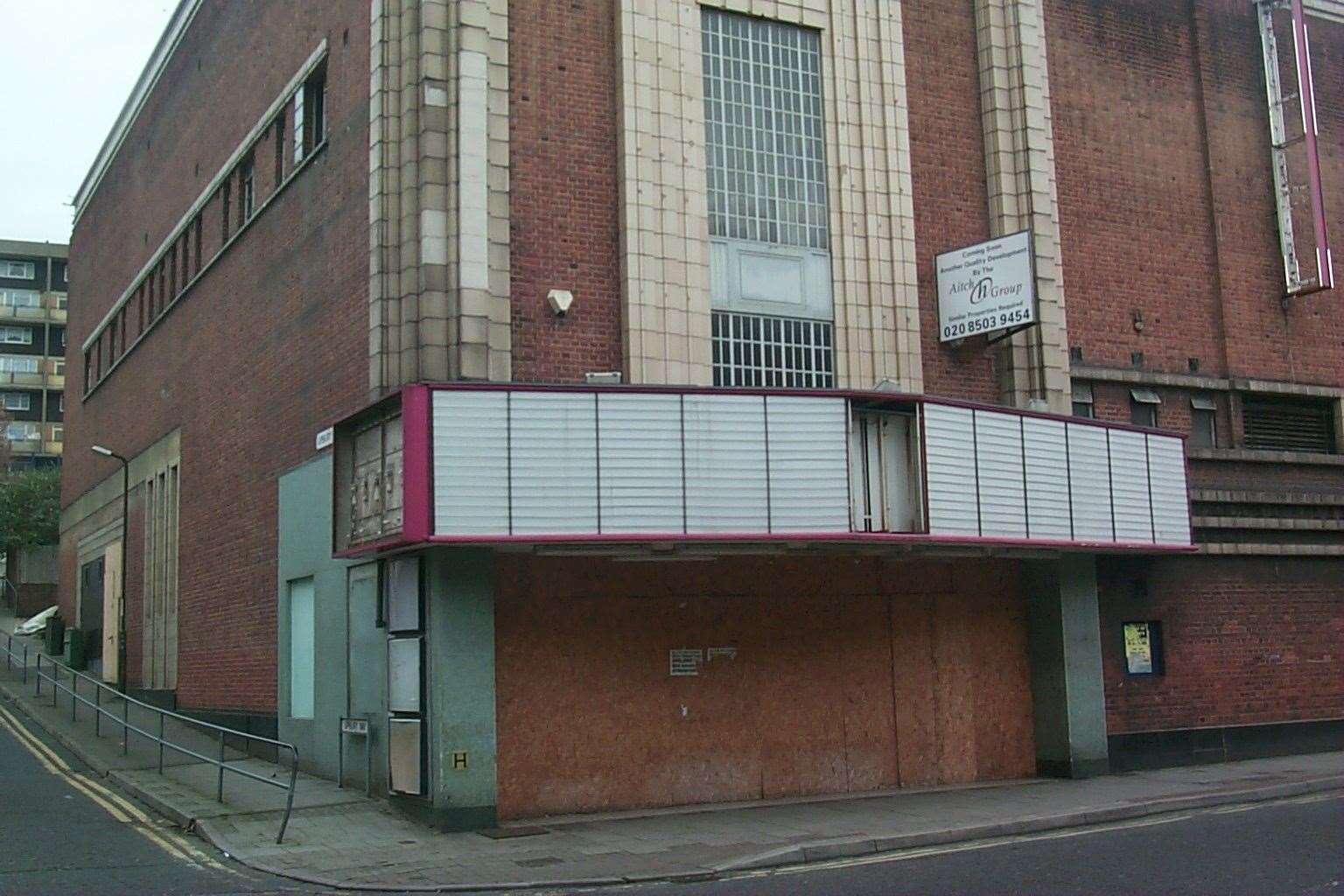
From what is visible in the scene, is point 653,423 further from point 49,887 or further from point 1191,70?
point 1191,70

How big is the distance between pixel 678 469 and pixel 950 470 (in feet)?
11.7

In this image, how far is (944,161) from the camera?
20.6 m

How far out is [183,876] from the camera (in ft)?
42.1

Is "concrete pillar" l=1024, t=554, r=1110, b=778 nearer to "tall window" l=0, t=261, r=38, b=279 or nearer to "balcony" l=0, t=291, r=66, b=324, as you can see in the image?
"balcony" l=0, t=291, r=66, b=324

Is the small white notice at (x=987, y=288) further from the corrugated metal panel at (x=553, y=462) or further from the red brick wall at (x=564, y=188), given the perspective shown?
the corrugated metal panel at (x=553, y=462)

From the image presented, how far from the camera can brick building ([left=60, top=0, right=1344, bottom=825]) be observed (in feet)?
52.0

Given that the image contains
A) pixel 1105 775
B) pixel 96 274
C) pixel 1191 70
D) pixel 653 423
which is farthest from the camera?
pixel 96 274

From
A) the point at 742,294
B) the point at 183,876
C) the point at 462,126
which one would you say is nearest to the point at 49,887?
the point at 183,876

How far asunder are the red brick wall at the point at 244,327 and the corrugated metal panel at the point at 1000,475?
8.08 metres

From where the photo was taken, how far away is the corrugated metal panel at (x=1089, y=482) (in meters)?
18.4

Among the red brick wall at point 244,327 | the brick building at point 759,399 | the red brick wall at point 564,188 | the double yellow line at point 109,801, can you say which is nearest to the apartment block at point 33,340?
the red brick wall at point 244,327

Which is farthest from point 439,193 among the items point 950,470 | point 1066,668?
point 1066,668

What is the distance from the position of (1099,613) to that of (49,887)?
14.8 metres

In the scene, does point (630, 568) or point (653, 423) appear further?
point (630, 568)
